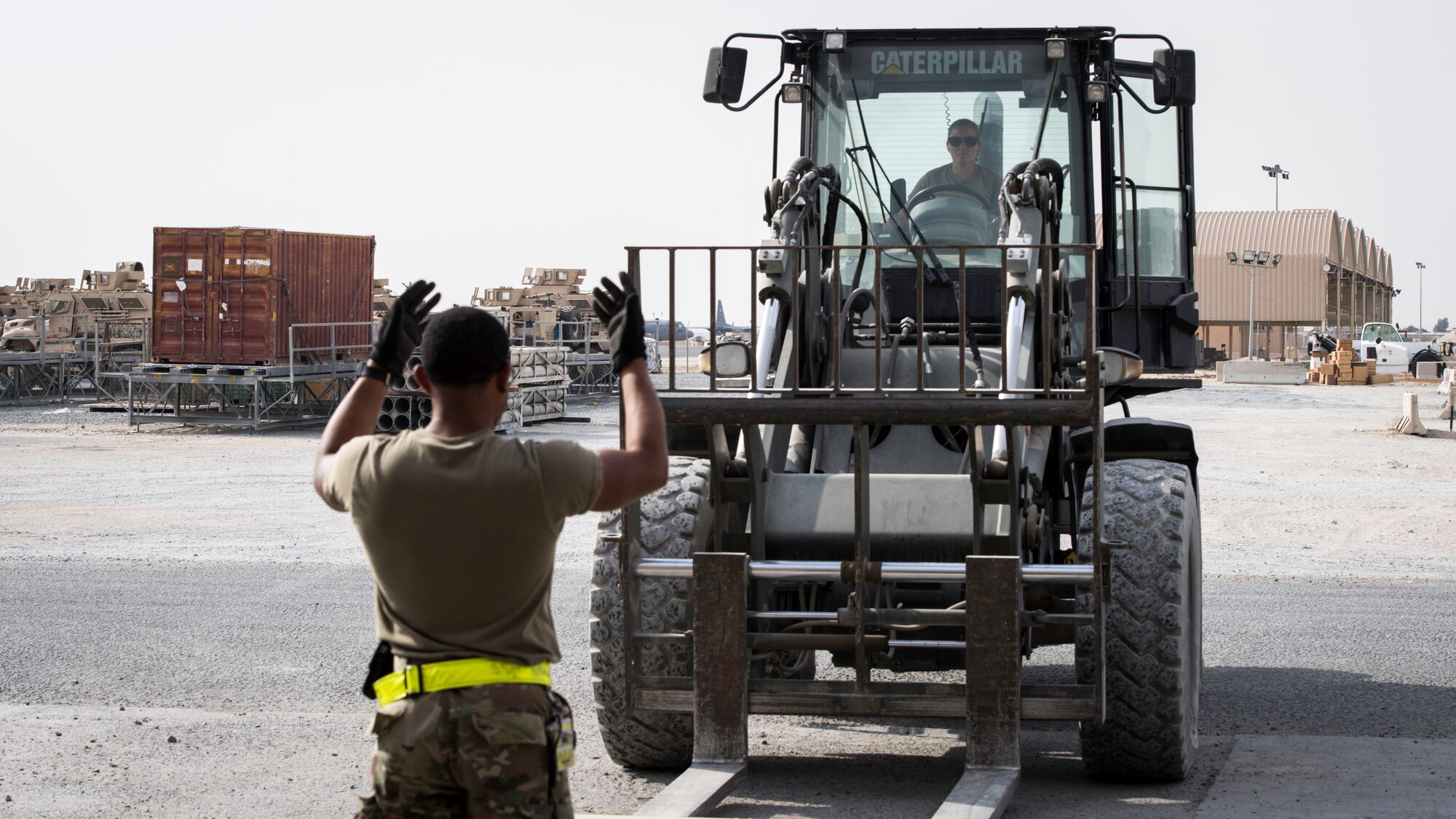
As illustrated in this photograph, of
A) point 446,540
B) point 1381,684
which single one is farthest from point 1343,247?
point 446,540

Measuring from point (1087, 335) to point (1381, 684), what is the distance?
3.69 metres

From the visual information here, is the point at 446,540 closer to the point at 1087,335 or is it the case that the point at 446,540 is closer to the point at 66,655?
the point at 1087,335

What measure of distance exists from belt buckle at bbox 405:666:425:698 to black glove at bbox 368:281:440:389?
0.75 meters

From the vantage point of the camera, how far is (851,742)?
7.20 m

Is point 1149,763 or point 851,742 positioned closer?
point 1149,763

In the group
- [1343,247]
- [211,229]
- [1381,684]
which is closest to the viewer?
[1381,684]

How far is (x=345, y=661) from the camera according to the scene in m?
8.84

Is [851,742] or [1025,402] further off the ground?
[1025,402]

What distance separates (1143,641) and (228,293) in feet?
76.1

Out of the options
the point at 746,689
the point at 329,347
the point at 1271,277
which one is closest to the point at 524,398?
the point at 329,347

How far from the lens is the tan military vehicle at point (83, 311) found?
1415 inches

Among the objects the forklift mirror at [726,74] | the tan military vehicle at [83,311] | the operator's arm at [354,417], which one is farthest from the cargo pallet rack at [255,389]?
the operator's arm at [354,417]

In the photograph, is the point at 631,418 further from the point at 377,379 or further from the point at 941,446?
the point at 941,446

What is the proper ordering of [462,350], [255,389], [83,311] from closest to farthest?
1. [462,350]
2. [255,389]
3. [83,311]
